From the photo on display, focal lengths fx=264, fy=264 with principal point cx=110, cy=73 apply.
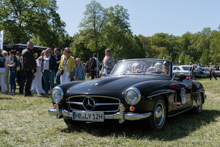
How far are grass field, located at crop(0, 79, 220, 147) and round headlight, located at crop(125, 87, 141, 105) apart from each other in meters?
0.53

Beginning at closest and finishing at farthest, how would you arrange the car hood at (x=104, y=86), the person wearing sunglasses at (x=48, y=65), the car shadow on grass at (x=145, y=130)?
1. the car shadow on grass at (x=145, y=130)
2. the car hood at (x=104, y=86)
3. the person wearing sunglasses at (x=48, y=65)

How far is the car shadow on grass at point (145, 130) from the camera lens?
13.7ft

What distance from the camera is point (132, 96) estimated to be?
4.07m

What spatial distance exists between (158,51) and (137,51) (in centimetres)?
3864

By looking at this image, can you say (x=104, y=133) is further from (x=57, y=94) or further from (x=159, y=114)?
(x=57, y=94)

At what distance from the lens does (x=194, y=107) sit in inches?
238

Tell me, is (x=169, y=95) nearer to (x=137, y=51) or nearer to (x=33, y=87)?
(x=33, y=87)

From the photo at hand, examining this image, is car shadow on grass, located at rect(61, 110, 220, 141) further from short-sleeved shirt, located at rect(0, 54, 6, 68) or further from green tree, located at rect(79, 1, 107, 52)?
green tree, located at rect(79, 1, 107, 52)

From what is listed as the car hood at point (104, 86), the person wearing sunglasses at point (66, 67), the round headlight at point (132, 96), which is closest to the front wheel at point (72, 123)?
the car hood at point (104, 86)

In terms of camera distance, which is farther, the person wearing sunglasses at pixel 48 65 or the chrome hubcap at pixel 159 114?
the person wearing sunglasses at pixel 48 65

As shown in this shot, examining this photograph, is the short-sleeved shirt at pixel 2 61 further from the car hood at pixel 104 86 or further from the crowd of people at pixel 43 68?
the car hood at pixel 104 86

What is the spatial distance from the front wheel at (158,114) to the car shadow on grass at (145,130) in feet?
0.36

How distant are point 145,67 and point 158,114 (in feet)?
4.80

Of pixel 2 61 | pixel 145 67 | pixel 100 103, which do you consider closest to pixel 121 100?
pixel 100 103
